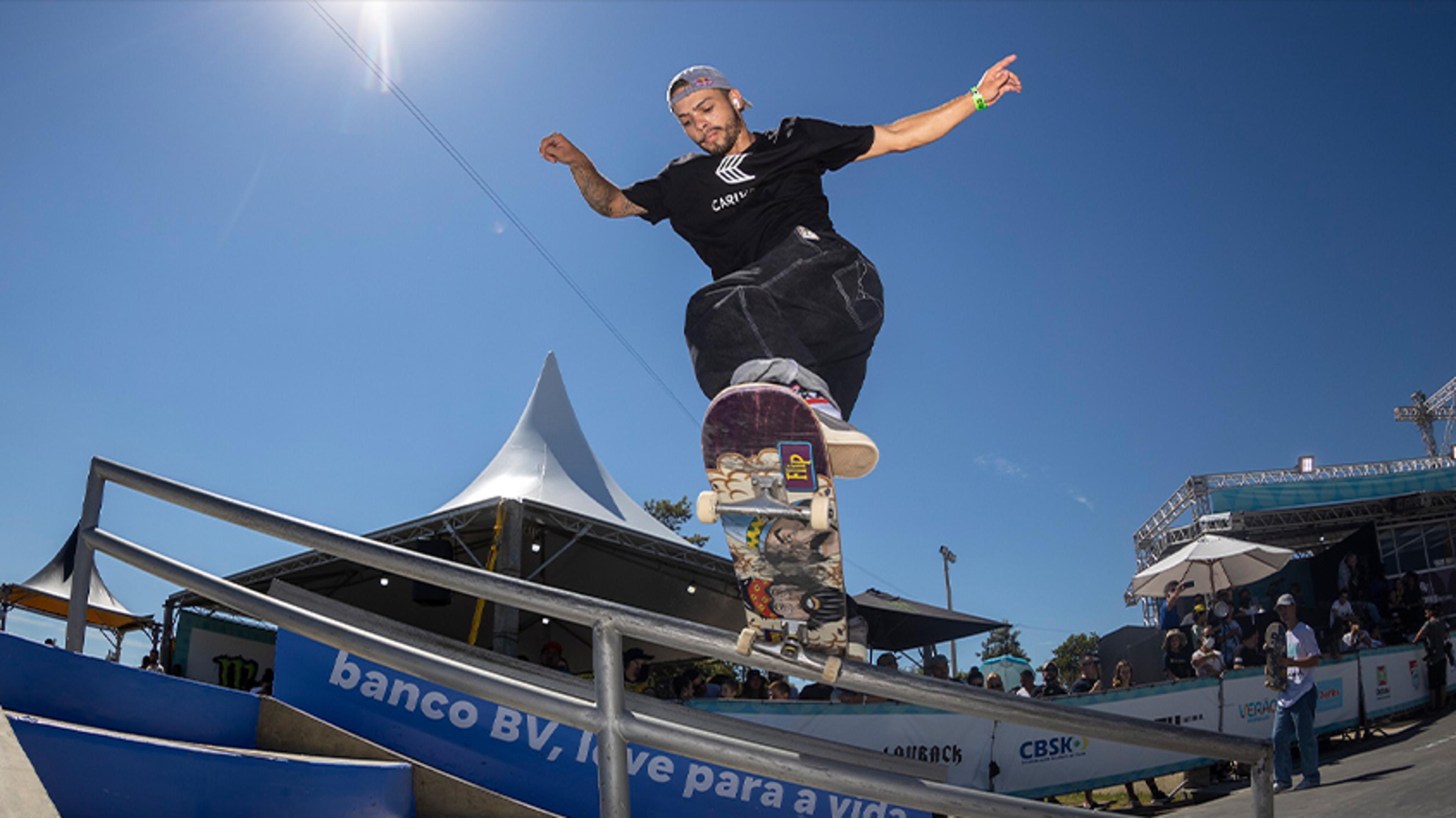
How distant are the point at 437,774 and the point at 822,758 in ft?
4.35

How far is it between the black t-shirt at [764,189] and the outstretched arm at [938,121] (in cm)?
4

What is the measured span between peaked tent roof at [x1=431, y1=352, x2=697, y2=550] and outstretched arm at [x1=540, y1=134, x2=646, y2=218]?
770 cm

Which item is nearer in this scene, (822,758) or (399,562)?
(822,758)

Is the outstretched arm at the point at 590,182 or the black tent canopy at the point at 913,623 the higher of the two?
the outstretched arm at the point at 590,182

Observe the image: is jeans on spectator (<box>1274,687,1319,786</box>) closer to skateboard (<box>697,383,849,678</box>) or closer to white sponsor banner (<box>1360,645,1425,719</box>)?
white sponsor banner (<box>1360,645,1425,719</box>)

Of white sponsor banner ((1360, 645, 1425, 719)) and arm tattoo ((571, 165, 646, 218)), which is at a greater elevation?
arm tattoo ((571, 165, 646, 218))

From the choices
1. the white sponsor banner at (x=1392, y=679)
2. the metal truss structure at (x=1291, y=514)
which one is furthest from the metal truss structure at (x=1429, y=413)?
the white sponsor banner at (x=1392, y=679)

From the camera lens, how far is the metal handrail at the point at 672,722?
171 centimetres

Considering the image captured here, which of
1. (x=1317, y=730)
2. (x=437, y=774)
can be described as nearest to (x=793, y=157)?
(x=437, y=774)

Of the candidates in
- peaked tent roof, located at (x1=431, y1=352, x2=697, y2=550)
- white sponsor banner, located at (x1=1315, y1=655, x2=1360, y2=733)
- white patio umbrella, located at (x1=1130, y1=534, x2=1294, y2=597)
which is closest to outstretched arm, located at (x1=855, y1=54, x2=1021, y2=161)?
peaked tent roof, located at (x1=431, y1=352, x2=697, y2=550)

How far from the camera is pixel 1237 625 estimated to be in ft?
35.2

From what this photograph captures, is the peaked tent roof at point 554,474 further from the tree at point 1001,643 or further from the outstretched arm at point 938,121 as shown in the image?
the tree at point 1001,643

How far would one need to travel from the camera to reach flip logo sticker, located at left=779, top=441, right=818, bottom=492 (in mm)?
1952

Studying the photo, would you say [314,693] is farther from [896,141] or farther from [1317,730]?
[1317,730]
